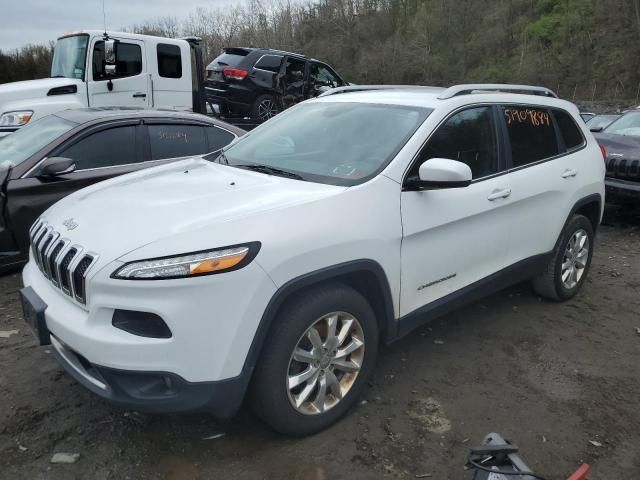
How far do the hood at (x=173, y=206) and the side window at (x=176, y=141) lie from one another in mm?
2157

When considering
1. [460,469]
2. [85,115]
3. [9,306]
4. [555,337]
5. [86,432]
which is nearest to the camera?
[460,469]

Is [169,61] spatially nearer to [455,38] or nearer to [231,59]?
[231,59]

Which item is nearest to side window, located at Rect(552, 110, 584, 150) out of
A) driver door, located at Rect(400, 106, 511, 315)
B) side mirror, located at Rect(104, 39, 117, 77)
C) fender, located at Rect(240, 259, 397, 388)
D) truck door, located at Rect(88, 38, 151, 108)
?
driver door, located at Rect(400, 106, 511, 315)

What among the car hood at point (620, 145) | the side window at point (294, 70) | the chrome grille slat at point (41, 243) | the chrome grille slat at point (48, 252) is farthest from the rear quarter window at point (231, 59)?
the chrome grille slat at point (48, 252)

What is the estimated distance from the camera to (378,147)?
3229mm

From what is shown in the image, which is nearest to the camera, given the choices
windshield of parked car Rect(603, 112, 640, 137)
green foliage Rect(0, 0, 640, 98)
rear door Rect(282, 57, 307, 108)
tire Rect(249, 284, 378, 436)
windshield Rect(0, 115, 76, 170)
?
tire Rect(249, 284, 378, 436)

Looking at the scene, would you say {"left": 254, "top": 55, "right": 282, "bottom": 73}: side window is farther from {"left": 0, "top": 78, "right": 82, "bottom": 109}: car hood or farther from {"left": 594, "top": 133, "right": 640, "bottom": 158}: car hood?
{"left": 594, "top": 133, "right": 640, "bottom": 158}: car hood

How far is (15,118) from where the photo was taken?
7871mm

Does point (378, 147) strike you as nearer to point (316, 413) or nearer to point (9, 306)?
point (316, 413)

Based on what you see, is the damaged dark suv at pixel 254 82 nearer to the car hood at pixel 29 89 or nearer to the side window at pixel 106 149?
the car hood at pixel 29 89

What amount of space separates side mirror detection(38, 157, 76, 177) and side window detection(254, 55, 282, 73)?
783cm

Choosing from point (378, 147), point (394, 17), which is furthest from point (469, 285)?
point (394, 17)

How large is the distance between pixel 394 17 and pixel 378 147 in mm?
58857

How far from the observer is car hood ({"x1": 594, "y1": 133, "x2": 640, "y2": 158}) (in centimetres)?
747
